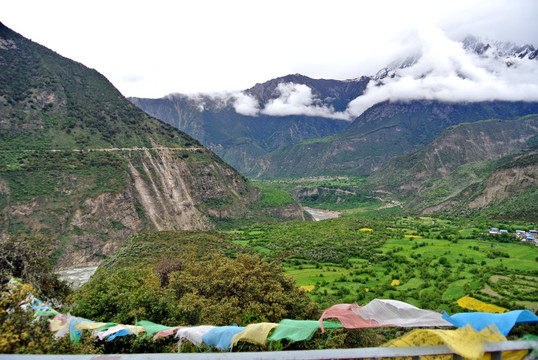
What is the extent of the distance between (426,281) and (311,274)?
13645 mm

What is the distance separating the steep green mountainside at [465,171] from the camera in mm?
88750

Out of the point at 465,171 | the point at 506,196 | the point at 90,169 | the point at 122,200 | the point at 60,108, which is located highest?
the point at 60,108

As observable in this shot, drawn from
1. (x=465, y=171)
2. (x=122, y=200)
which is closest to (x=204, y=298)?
(x=122, y=200)

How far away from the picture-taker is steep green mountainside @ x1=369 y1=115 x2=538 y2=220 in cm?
8875

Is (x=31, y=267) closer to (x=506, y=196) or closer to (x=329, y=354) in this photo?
(x=329, y=354)

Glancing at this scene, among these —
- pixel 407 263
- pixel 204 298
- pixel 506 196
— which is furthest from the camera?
pixel 506 196

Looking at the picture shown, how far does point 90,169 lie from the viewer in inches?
2687

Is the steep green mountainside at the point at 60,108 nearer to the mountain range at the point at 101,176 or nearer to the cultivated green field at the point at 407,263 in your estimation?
the mountain range at the point at 101,176

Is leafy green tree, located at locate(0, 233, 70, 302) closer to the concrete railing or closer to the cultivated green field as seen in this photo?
the concrete railing

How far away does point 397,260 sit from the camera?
4509 centimetres

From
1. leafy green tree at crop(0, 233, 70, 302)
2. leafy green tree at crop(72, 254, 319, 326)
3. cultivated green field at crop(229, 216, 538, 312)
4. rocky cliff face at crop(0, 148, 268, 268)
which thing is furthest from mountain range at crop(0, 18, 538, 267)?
leafy green tree at crop(72, 254, 319, 326)

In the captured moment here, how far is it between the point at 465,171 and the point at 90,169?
142m

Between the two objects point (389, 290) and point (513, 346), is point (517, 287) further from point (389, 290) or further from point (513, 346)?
point (513, 346)

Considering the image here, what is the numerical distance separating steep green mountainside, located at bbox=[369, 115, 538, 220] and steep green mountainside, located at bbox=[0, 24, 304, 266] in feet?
181
